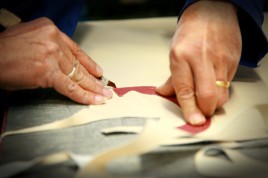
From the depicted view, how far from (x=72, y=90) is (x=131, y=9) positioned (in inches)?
47.1

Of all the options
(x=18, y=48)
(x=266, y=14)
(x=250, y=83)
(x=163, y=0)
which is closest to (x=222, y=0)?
(x=250, y=83)

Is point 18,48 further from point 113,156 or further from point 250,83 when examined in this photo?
point 250,83

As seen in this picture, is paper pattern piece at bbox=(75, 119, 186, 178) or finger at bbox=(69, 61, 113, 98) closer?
paper pattern piece at bbox=(75, 119, 186, 178)

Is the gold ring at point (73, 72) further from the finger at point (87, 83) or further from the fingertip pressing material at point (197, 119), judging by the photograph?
the fingertip pressing material at point (197, 119)

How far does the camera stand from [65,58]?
2.42 feet

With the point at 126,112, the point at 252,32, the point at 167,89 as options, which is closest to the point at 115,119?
the point at 126,112

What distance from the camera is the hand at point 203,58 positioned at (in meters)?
0.64

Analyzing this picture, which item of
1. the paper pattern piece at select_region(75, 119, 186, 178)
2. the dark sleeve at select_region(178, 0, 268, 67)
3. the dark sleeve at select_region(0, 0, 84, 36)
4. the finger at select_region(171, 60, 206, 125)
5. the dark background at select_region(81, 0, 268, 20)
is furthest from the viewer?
the dark background at select_region(81, 0, 268, 20)

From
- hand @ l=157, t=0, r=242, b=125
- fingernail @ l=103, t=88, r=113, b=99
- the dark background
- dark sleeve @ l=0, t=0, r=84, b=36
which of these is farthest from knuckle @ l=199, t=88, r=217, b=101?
the dark background

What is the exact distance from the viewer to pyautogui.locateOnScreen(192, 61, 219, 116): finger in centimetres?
63

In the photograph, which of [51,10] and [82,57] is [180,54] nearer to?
[82,57]

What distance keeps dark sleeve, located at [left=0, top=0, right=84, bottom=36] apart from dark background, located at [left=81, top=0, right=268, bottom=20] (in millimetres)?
773

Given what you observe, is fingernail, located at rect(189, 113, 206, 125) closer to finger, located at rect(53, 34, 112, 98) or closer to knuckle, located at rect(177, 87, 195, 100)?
knuckle, located at rect(177, 87, 195, 100)

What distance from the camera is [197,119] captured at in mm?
641
